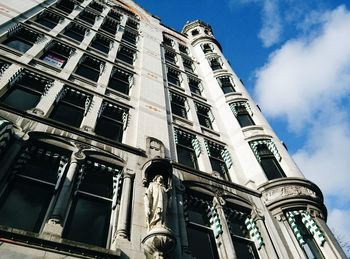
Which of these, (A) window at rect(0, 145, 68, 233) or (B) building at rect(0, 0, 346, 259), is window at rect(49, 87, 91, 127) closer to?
(B) building at rect(0, 0, 346, 259)

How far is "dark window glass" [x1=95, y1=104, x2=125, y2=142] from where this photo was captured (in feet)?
46.0

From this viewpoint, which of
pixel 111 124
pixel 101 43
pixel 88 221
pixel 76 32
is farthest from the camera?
pixel 101 43

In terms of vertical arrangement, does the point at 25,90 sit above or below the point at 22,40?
below

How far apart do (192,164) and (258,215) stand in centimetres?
428

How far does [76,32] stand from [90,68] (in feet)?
17.7

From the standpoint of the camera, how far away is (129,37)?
2709 cm

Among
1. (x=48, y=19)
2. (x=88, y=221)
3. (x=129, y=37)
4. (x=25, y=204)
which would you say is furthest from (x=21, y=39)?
(x=88, y=221)

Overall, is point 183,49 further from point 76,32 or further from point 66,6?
point 76,32

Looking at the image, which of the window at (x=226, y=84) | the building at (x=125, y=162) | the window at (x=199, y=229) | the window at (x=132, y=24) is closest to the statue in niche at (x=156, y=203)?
the building at (x=125, y=162)

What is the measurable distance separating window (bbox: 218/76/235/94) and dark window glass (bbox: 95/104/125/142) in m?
11.0

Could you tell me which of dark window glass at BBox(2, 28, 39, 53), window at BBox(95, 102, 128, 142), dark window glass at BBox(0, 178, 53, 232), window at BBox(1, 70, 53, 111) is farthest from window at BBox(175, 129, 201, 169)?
dark window glass at BBox(2, 28, 39, 53)

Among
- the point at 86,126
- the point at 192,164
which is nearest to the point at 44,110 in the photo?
the point at 86,126

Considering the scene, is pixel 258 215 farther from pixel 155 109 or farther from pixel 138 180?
pixel 155 109

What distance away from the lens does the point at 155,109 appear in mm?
16797
